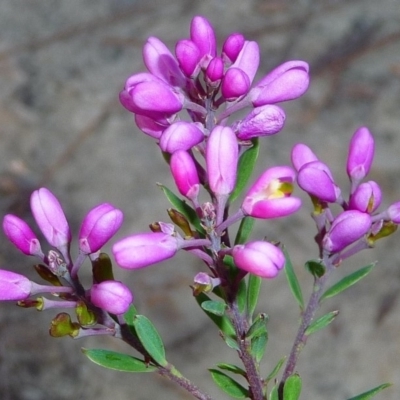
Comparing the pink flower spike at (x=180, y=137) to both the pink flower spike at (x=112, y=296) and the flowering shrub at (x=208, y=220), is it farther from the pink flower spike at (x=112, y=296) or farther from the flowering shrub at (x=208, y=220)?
the pink flower spike at (x=112, y=296)

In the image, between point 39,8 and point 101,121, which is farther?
point 39,8

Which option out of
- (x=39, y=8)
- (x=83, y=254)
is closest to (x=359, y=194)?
(x=83, y=254)

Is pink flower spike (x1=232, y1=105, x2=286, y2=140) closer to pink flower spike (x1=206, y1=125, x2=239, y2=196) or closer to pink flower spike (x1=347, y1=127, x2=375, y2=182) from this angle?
pink flower spike (x1=206, y1=125, x2=239, y2=196)

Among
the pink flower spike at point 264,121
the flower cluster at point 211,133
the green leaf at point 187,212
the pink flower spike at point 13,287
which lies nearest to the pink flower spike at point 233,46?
the flower cluster at point 211,133

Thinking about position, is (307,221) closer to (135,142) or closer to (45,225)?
(135,142)

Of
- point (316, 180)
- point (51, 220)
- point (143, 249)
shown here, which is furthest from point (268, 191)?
point (51, 220)

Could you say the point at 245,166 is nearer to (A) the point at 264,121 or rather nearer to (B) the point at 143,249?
(A) the point at 264,121
